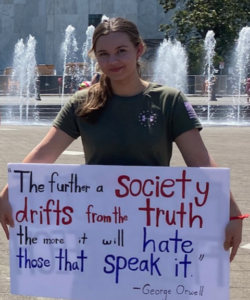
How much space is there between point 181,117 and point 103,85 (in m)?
0.34

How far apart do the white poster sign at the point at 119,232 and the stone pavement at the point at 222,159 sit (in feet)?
5.28

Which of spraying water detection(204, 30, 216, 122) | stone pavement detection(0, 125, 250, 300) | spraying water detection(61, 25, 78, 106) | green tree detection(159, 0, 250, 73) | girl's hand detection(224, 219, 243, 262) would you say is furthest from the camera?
spraying water detection(61, 25, 78, 106)

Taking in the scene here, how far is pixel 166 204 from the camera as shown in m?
3.02

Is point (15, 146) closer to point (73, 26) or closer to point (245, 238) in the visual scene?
point (245, 238)

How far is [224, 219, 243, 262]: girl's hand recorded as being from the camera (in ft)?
9.61

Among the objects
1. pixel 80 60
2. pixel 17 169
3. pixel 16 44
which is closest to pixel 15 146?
pixel 17 169

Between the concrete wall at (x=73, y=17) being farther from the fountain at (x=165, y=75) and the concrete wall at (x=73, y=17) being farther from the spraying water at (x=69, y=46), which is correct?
the fountain at (x=165, y=75)

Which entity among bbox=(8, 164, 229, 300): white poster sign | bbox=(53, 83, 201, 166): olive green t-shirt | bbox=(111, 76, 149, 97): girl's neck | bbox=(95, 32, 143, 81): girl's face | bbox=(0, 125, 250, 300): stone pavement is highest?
bbox=(95, 32, 143, 81): girl's face

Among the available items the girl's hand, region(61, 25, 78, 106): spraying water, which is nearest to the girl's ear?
the girl's hand

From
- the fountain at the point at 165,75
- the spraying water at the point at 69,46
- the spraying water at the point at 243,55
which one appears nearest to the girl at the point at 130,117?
the fountain at the point at 165,75

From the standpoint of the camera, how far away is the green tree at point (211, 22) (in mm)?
37156

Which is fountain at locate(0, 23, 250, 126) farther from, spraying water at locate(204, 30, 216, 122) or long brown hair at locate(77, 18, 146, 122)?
long brown hair at locate(77, 18, 146, 122)

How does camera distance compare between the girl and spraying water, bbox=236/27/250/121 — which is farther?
spraying water, bbox=236/27/250/121

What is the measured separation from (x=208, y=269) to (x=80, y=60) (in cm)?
4503
